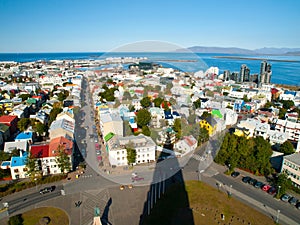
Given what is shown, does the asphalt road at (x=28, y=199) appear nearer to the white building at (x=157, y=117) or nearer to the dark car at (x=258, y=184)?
the white building at (x=157, y=117)

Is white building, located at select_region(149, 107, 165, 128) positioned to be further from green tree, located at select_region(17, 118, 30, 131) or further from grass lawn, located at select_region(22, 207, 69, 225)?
green tree, located at select_region(17, 118, 30, 131)

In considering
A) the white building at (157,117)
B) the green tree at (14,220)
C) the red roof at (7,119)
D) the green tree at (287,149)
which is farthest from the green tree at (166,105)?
the green tree at (14,220)

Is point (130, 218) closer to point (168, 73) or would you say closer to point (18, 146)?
point (18, 146)

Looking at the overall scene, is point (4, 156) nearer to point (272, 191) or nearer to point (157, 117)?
point (157, 117)

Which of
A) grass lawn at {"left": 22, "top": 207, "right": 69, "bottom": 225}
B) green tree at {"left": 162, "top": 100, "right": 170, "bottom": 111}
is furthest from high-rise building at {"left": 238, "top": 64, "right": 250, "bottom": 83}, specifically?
grass lawn at {"left": 22, "top": 207, "right": 69, "bottom": 225}

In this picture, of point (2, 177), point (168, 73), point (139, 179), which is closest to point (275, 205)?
point (139, 179)

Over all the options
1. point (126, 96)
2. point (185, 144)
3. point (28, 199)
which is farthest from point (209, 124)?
point (28, 199)
